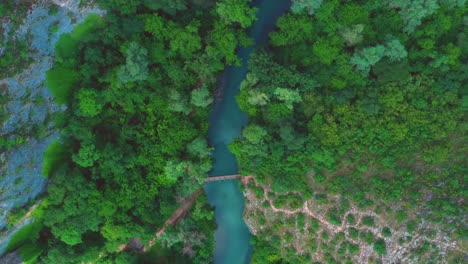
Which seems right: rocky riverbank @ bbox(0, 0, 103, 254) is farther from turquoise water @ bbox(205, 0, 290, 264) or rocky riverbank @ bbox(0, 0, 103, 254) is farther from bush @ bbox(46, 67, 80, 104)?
turquoise water @ bbox(205, 0, 290, 264)

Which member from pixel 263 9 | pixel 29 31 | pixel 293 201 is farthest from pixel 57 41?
pixel 293 201

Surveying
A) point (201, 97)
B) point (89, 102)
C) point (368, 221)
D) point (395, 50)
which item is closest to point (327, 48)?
point (395, 50)

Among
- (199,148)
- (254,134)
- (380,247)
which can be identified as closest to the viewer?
(254,134)

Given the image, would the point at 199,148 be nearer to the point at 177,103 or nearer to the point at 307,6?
the point at 177,103

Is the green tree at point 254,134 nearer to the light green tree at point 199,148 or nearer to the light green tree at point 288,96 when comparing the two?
the light green tree at point 288,96

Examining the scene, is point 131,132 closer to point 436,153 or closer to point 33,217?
point 33,217

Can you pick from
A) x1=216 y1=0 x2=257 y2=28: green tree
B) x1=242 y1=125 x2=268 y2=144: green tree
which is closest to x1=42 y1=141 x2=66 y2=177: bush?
x1=242 y1=125 x2=268 y2=144: green tree

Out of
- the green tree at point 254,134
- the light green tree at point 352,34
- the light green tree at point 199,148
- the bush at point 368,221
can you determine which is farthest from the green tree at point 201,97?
the bush at point 368,221
